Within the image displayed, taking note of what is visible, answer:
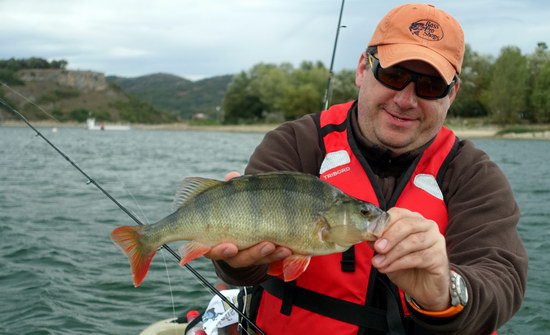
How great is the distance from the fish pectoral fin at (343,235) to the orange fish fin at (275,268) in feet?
1.22

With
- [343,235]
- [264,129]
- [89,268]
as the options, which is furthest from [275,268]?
[264,129]

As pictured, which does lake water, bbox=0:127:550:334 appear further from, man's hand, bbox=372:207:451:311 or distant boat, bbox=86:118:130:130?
distant boat, bbox=86:118:130:130

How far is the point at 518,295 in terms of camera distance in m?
3.00

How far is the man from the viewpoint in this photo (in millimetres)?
3072

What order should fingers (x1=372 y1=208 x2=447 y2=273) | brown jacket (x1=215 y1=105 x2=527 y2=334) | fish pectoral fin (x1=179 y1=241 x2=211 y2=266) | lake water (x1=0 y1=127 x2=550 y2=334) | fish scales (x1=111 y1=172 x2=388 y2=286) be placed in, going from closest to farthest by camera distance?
fingers (x1=372 y1=208 x2=447 y2=273)
brown jacket (x1=215 y1=105 x2=527 y2=334)
fish scales (x1=111 y1=172 x2=388 y2=286)
fish pectoral fin (x1=179 y1=241 x2=211 y2=266)
lake water (x1=0 y1=127 x2=550 y2=334)

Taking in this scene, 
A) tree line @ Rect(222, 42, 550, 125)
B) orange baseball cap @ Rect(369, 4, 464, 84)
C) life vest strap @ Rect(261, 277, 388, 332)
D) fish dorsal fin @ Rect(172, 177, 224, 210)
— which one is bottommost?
life vest strap @ Rect(261, 277, 388, 332)

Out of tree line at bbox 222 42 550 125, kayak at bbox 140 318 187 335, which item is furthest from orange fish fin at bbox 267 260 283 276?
tree line at bbox 222 42 550 125

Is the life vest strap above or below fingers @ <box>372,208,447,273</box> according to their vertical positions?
below

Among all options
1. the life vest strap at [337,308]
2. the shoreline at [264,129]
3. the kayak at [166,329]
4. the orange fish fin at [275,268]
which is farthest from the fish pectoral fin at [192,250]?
the shoreline at [264,129]

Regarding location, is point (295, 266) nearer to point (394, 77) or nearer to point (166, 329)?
point (394, 77)

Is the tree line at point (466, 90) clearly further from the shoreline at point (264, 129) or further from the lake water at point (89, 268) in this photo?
the lake water at point (89, 268)

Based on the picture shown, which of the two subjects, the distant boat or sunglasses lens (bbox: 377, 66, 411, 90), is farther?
the distant boat

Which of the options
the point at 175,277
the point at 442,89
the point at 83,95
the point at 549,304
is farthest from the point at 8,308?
the point at 83,95

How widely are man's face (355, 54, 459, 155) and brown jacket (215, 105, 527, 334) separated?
0.47ft
